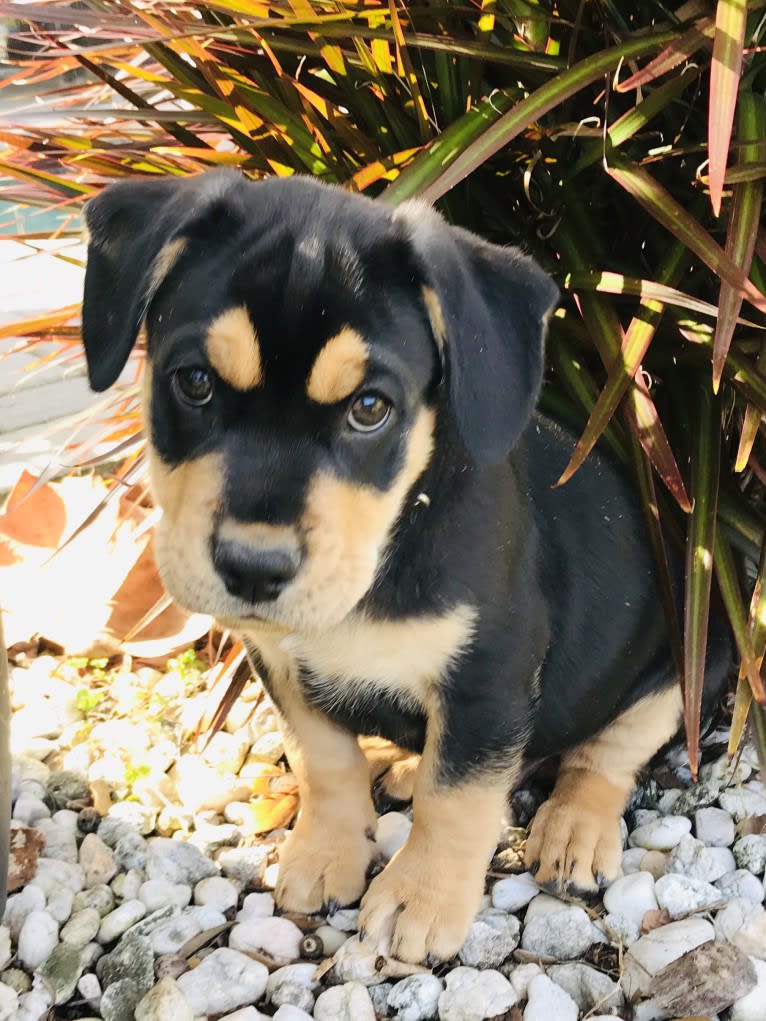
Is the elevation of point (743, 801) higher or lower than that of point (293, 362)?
lower

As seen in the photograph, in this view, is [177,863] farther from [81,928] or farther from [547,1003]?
[547,1003]

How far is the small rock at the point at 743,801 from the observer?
2904 mm

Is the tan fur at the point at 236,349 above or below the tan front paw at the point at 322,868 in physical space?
above

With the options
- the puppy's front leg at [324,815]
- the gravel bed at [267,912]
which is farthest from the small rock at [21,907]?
the puppy's front leg at [324,815]

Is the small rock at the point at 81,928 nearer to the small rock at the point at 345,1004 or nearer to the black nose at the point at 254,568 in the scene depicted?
the small rock at the point at 345,1004

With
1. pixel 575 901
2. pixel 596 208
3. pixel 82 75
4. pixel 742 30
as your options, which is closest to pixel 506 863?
pixel 575 901

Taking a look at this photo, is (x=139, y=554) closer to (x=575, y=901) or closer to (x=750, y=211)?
(x=575, y=901)

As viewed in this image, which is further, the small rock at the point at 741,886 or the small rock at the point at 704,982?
the small rock at the point at 741,886

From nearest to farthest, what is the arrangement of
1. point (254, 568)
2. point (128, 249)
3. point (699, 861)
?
point (254, 568)
point (128, 249)
point (699, 861)

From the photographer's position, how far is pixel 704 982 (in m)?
2.29

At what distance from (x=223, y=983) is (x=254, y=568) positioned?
0.98 m

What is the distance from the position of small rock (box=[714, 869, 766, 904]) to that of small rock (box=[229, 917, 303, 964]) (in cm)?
96

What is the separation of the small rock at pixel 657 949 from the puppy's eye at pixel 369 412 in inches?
48.7

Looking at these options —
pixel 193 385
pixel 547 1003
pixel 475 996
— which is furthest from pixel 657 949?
pixel 193 385
